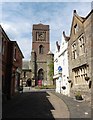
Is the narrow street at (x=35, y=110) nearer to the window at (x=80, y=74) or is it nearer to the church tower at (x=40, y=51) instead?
the window at (x=80, y=74)

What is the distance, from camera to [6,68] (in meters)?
24.5

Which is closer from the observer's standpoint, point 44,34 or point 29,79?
point 29,79

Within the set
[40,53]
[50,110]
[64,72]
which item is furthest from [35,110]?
[40,53]

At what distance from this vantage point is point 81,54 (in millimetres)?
22484

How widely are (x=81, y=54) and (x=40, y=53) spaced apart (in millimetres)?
60857

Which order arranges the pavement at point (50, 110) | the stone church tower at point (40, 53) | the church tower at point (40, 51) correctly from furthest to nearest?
1. the church tower at point (40, 51)
2. the stone church tower at point (40, 53)
3. the pavement at point (50, 110)

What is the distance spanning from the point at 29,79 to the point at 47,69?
7.41m

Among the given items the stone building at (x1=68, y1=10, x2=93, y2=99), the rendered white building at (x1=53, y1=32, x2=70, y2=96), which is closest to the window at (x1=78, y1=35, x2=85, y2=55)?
the stone building at (x1=68, y1=10, x2=93, y2=99)

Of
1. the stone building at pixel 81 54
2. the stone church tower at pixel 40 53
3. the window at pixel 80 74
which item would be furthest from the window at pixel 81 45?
the stone church tower at pixel 40 53

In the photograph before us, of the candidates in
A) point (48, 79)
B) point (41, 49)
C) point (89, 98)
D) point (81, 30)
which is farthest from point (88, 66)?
point (41, 49)

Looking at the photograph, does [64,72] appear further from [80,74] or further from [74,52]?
[80,74]

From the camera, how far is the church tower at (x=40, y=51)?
3137 inches

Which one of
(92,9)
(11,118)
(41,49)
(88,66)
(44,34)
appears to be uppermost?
(44,34)

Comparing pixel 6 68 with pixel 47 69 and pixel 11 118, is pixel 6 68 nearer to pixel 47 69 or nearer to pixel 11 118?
pixel 11 118
